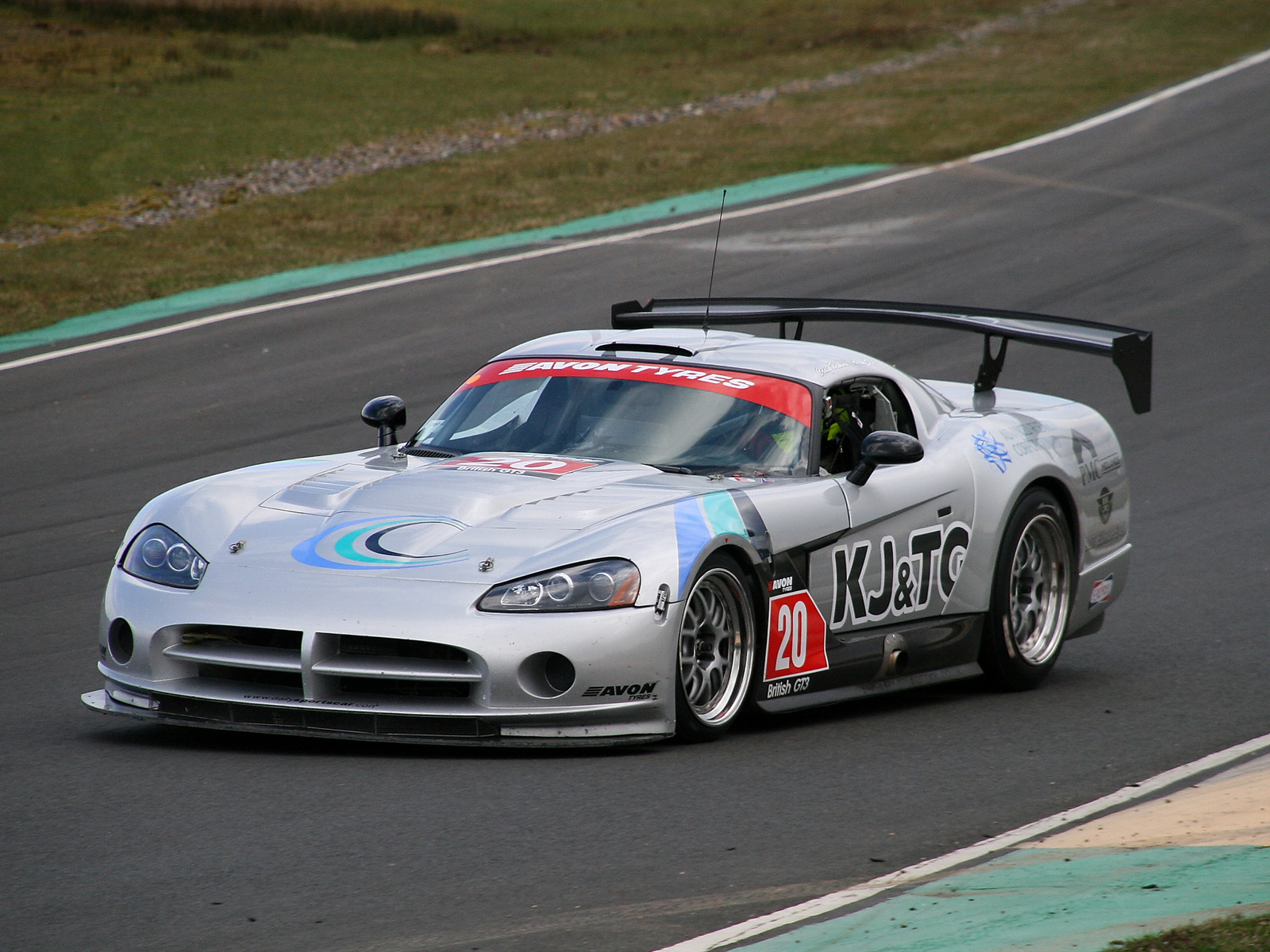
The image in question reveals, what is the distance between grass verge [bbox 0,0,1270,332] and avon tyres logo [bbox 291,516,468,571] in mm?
10016

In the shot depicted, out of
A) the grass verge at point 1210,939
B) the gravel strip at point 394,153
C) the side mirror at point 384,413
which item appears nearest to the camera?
the grass verge at point 1210,939

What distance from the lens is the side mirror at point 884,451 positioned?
6.61 meters

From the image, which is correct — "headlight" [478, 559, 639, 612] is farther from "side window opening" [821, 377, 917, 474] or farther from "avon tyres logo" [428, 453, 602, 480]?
"side window opening" [821, 377, 917, 474]

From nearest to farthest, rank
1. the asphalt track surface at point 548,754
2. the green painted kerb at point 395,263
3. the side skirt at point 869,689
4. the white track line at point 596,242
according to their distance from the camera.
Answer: the asphalt track surface at point 548,754 < the side skirt at point 869,689 < the white track line at point 596,242 < the green painted kerb at point 395,263

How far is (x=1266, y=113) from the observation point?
2538 cm

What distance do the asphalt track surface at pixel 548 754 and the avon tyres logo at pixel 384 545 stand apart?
59 cm

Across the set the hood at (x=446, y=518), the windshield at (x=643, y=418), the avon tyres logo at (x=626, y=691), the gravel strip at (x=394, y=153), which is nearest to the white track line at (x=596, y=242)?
the gravel strip at (x=394, y=153)

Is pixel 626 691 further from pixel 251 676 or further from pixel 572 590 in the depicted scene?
pixel 251 676

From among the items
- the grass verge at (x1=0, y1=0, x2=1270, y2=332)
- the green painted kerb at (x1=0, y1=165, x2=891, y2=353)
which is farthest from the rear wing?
the grass verge at (x1=0, y1=0, x2=1270, y2=332)

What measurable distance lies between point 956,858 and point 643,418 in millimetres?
2534

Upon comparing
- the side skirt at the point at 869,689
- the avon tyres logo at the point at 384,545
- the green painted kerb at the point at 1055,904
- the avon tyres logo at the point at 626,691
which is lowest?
the side skirt at the point at 869,689

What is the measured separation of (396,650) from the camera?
221 inches

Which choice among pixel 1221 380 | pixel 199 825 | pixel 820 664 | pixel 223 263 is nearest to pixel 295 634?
pixel 199 825

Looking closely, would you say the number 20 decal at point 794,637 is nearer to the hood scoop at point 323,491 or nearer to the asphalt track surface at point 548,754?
the asphalt track surface at point 548,754
